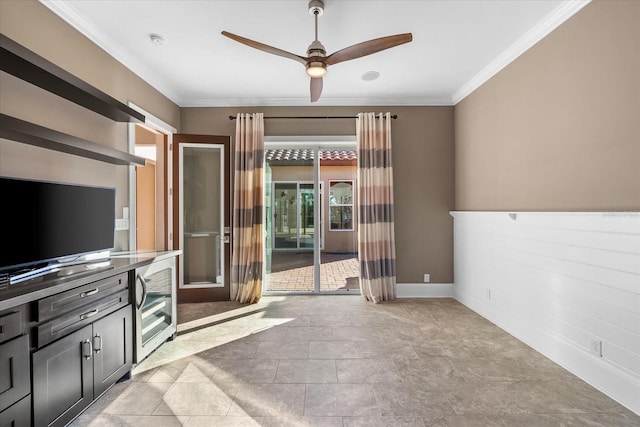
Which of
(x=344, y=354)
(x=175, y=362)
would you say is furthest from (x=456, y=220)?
(x=175, y=362)

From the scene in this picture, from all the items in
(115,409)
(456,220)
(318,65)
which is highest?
(318,65)

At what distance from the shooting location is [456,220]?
14.4 ft

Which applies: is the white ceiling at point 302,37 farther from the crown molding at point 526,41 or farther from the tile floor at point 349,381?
the tile floor at point 349,381

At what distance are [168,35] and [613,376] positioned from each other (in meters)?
4.37

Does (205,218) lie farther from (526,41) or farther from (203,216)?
(526,41)

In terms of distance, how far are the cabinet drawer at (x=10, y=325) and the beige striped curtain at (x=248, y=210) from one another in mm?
2801

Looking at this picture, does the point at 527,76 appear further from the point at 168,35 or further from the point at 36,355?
the point at 36,355

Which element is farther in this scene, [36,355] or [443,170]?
[443,170]

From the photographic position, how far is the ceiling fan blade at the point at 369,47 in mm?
2193

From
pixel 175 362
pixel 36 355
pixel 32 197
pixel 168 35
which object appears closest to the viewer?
pixel 36 355

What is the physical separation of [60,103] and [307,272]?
13.7 ft

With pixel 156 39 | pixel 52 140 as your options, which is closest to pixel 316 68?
pixel 156 39

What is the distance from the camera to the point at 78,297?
1833 mm

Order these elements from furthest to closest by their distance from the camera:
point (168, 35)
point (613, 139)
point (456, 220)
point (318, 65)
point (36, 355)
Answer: point (456, 220)
point (168, 35)
point (318, 65)
point (613, 139)
point (36, 355)
